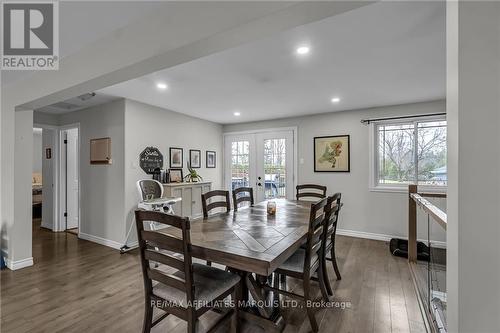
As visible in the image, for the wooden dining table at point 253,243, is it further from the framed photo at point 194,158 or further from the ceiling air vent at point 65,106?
the ceiling air vent at point 65,106

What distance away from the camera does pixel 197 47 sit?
147cm

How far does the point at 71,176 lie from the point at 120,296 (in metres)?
3.46

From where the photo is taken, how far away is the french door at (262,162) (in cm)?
500

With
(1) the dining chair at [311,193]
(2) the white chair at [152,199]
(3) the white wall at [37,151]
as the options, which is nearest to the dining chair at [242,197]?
(1) the dining chair at [311,193]

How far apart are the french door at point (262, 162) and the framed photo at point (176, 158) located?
4.63 ft

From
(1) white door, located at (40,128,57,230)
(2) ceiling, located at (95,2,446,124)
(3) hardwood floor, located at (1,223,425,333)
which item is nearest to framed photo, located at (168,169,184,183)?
(2) ceiling, located at (95,2,446,124)

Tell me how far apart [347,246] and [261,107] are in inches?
106

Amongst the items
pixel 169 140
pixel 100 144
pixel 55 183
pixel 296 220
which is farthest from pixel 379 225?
pixel 55 183

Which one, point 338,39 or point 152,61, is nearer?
point 152,61

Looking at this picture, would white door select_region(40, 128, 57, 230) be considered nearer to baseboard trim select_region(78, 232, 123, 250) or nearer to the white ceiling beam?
baseboard trim select_region(78, 232, 123, 250)

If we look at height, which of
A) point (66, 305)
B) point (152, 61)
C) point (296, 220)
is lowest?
point (66, 305)

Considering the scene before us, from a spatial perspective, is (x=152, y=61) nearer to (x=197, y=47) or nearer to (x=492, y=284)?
(x=197, y=47)

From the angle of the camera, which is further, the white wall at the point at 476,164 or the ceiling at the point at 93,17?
the ceiling at the point at 93,17

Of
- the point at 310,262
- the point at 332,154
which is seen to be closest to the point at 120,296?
the point at 310,262
